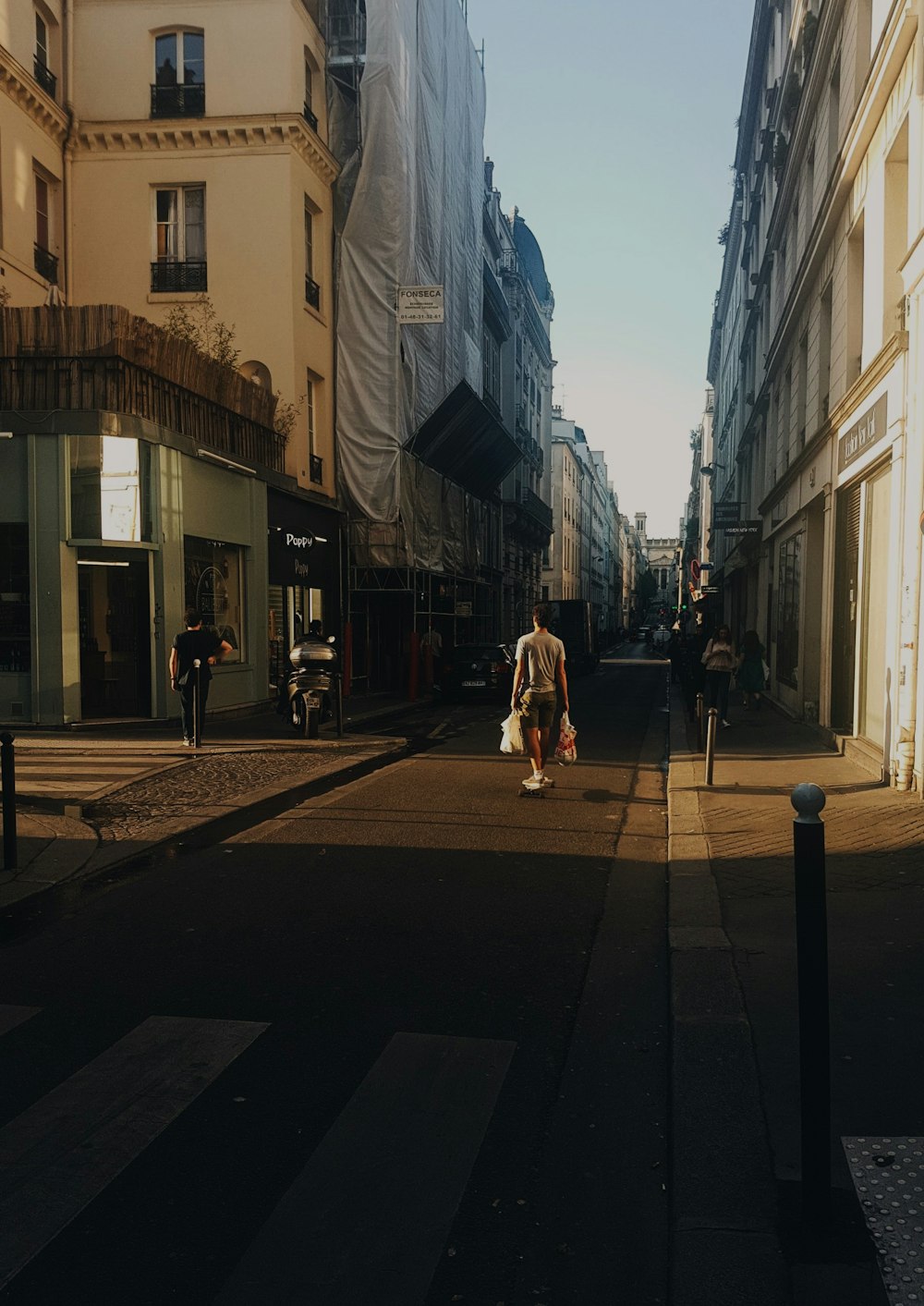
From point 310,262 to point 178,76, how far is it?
4430 millimetres

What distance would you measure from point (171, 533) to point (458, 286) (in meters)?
19.5

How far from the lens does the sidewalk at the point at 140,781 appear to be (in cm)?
782

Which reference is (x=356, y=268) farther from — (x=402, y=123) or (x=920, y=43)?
(x=920, y=43)

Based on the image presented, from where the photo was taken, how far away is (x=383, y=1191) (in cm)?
317

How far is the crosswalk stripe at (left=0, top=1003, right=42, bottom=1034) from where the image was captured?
447cm

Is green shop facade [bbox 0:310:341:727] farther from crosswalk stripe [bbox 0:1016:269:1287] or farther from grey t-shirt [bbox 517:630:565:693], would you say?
crosswalk stripe [bbox 0:1016:269:1287]

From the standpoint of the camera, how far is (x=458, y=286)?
3328cm

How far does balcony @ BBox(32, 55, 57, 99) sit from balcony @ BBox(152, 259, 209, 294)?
3.70m

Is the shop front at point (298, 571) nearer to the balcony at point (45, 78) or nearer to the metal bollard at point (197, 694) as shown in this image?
the metal bollard at point (197, 694)

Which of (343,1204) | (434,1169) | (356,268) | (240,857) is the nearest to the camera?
(343,1204)

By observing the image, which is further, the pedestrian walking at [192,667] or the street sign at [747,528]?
the street sign at [747,528]

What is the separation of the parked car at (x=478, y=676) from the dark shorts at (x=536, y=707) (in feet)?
45.9

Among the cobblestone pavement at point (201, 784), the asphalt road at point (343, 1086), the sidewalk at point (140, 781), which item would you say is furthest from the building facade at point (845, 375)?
the cobblestone pavement at point (201, 784)

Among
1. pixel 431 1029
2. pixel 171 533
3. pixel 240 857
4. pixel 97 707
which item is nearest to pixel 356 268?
pixel 171 533
